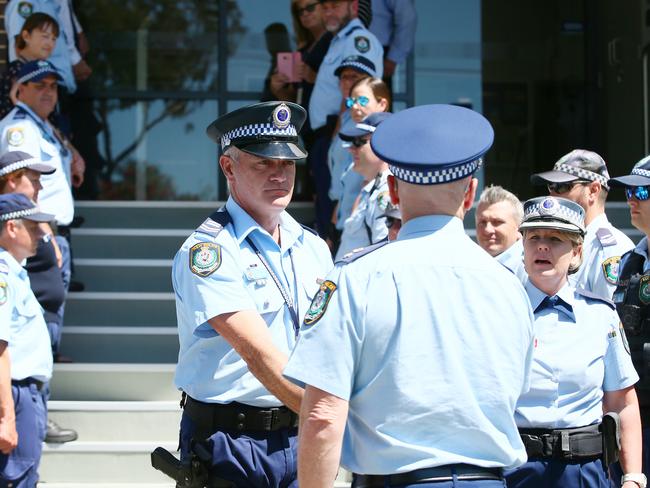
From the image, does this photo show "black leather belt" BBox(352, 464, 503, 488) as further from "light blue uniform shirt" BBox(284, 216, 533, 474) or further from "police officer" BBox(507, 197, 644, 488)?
"police officer" BBox(507, 197, 644, 488)

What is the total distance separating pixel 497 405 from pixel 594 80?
8.63 metres

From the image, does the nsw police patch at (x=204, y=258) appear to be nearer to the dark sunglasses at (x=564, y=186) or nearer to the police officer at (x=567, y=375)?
the police officer at (x=567, y=375)

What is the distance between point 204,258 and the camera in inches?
132

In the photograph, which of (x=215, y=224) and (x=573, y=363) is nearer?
(x=215, y=224)

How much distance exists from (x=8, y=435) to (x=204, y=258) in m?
2.05

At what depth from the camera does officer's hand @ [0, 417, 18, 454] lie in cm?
487

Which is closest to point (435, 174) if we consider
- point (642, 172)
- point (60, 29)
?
point (642, 172)

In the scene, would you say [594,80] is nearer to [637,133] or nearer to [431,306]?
[637,133]

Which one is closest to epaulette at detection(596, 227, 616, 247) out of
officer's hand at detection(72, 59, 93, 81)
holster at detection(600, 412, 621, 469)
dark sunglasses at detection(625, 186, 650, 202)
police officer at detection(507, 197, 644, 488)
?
dark sunglasses at detection(625, 186, 650, 202)

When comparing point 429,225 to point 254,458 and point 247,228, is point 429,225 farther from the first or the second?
point 254,458

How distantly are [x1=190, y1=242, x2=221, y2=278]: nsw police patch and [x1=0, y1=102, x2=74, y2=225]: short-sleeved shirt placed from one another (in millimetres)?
3842

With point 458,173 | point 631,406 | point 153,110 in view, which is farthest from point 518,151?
point 458,173

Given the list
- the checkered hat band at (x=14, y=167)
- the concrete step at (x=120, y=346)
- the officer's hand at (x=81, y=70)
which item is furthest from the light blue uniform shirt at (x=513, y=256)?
the officer's hand at (x=81, y=70)

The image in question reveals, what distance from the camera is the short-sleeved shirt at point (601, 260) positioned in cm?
488
